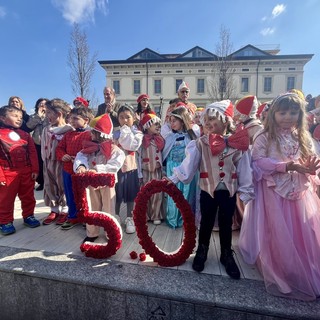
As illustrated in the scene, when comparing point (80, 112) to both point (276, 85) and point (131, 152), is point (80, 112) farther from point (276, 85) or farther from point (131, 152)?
point (276, 85)

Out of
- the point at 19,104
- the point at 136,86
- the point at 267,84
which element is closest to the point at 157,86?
the point at 136,86

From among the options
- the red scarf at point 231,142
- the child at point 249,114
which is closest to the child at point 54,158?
the red scarf at point 231,142

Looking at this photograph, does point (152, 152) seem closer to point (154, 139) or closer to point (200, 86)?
point (154, 139)

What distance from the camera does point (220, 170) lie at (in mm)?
2070

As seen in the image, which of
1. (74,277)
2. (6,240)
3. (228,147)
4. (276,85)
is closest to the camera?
(74,277)

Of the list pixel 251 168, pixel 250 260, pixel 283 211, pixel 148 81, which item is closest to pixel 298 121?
pixel 251 168

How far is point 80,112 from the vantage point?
9.87 feet

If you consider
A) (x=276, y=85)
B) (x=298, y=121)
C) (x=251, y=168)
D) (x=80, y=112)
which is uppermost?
(x=276, y=85)

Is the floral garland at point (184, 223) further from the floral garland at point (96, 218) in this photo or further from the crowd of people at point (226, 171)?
the floral garland at point (96, 218)

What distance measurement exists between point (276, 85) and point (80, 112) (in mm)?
28968

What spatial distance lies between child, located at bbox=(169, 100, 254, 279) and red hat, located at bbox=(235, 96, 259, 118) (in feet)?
2.78

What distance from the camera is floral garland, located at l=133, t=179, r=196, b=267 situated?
2070mm

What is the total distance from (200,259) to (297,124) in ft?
5.39

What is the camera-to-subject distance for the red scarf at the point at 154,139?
322 cm
